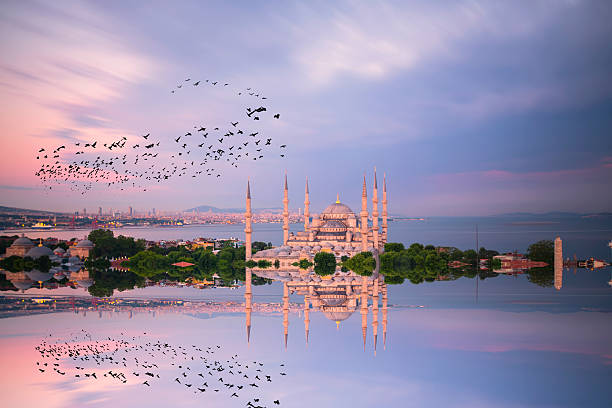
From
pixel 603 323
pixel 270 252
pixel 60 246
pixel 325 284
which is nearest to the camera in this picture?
pixel 603 323

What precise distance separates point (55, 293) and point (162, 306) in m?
8.19

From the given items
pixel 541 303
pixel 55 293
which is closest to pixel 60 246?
pixel 55 293

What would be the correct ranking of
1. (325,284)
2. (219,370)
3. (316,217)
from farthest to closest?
(316,217), (325,284), (219,370)

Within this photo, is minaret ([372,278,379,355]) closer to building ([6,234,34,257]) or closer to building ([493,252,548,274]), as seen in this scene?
building ([493,252,548,274])

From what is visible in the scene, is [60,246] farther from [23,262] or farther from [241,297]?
[241,297]

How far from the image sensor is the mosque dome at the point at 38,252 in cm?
5716

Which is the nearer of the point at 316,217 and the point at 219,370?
the point at 219,370

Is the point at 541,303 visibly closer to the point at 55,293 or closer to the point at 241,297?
the point at 241,297

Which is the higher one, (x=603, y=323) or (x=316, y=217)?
(x=316, y=217)

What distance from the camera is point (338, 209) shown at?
62.0 metres

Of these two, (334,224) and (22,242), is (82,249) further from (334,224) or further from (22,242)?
(334,224)

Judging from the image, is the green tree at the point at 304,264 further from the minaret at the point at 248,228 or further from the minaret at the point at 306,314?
the minaret at the point at 306,314

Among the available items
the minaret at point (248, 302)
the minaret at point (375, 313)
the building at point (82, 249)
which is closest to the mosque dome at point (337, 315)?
the minaret at point (375, 313)

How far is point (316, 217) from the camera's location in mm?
61969
